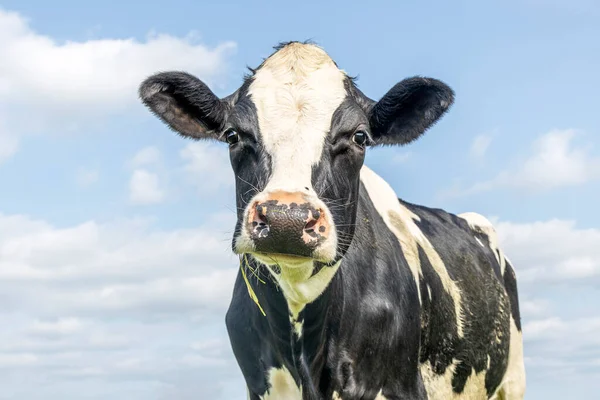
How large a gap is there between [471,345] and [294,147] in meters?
4.34

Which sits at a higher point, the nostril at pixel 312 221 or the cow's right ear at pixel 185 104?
the cow's right ear at pixel 185 104

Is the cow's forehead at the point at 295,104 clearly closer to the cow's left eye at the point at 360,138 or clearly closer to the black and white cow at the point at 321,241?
→ the black and white cow at the point at 321,241

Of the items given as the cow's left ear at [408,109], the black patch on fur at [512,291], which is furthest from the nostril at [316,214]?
the black patch on fur at [512,291]

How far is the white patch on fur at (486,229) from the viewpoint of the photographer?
1321cm

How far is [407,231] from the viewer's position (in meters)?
9.88

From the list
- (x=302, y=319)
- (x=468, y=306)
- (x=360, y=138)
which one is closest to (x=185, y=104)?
(x=360, y=138)

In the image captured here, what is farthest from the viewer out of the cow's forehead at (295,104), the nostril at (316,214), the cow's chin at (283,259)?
the cow's forehead at (295,104)

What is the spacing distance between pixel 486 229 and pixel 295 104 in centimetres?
668

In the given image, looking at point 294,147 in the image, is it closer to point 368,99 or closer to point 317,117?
point 317,117

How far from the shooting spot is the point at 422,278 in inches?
371

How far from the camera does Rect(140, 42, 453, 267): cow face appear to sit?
6363 mm

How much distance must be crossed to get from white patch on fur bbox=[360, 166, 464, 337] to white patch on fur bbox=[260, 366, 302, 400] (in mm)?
1817

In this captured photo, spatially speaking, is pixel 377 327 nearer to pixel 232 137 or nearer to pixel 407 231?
pixel 407 231

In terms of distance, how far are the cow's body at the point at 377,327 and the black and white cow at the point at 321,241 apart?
1cm
